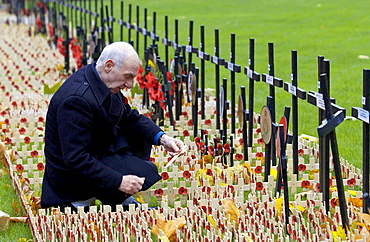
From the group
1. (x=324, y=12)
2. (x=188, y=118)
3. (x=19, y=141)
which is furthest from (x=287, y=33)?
(x=19, y=141)

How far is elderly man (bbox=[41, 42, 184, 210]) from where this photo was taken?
4.93 m

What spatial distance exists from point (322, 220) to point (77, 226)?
1.57 m

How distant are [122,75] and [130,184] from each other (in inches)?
29.2

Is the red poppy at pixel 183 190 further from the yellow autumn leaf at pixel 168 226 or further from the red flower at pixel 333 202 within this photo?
the red flower at pixel 333 202

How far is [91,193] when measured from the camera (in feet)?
17.2

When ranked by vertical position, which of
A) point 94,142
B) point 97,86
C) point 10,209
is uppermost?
point 97,86

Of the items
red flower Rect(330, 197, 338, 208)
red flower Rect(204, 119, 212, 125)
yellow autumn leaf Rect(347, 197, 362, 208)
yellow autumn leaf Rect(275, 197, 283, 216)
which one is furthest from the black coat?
red flower Rect(204, 119, 212, 125)

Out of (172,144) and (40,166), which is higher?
(172,144)

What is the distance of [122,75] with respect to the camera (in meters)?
5.02

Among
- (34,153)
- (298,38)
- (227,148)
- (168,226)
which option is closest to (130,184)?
(168,226)

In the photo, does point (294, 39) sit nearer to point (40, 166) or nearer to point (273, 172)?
point (273, 172)

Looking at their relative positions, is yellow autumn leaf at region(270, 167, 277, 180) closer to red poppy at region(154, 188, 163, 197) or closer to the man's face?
red poppy at region(154, 188, 163, 197)

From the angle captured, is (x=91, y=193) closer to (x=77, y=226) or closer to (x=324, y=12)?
(x=77, y=226)

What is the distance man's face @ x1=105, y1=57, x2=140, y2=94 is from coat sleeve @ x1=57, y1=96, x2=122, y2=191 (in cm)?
25
